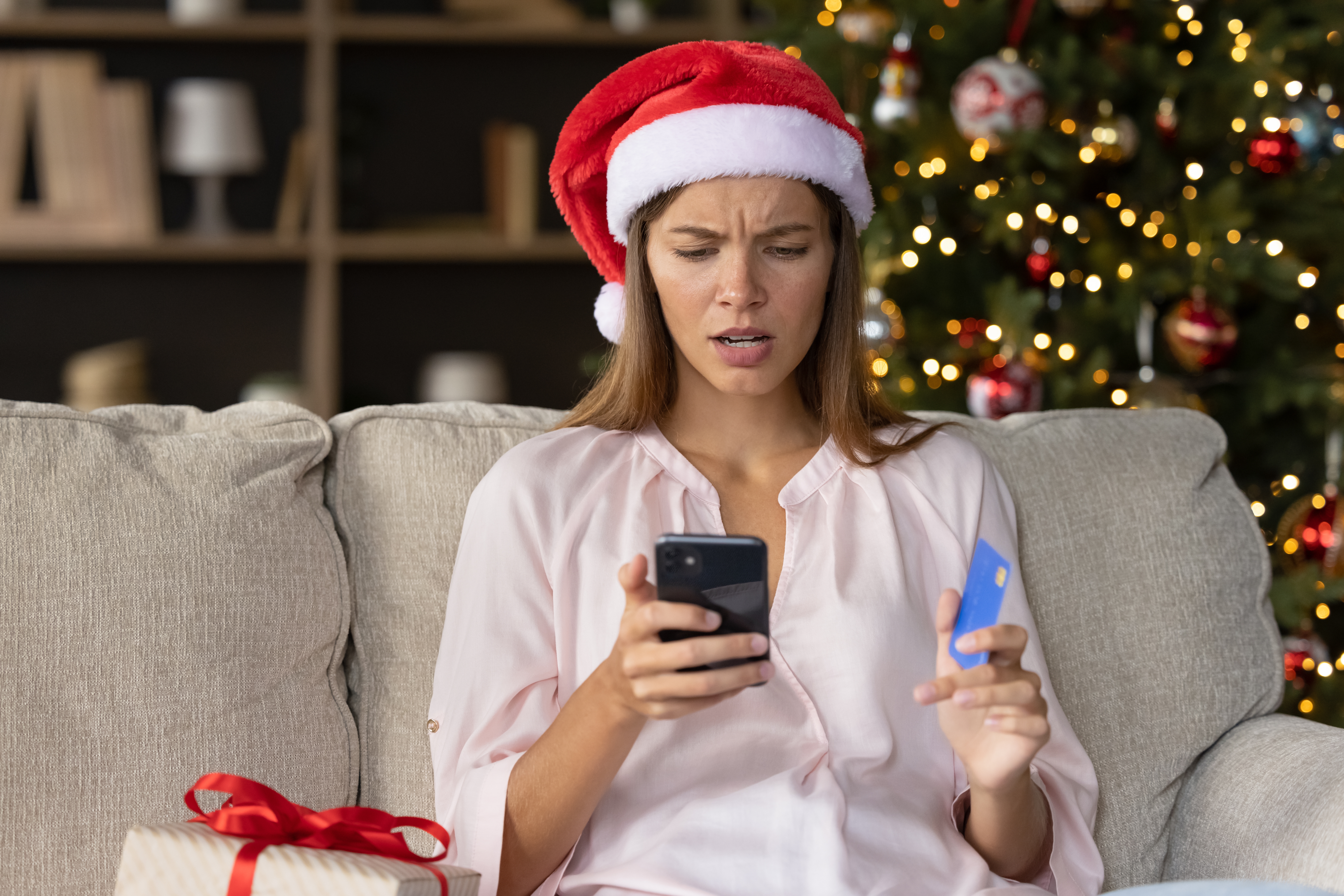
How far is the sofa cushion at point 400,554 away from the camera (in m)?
1.34

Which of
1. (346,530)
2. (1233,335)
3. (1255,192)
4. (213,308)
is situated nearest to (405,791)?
(346,530)

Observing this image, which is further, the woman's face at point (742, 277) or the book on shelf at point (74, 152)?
the book on shelf at point (74, 152)

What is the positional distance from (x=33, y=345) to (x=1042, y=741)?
2970mm

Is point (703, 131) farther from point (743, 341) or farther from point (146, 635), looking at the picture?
point (146, 635)

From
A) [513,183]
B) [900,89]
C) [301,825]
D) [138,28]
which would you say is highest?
[138,28]

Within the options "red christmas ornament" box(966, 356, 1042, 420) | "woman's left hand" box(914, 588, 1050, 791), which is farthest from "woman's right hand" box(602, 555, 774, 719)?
"red christmas ornament" box(966, 356, 1042, 420)

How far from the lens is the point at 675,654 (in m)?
0.91

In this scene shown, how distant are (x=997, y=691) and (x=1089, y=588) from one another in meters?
0.50

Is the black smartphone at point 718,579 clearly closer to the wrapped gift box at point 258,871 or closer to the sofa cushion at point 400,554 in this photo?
the wrapped gift box at point 258,871

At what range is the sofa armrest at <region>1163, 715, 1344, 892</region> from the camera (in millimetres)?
1182

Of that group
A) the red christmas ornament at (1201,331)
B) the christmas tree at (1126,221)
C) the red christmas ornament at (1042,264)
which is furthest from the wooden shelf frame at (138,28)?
the red christmas ornament at (1201,331)

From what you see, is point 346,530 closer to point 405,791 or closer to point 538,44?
point 405,791

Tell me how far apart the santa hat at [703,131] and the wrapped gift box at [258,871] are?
2.08 ft

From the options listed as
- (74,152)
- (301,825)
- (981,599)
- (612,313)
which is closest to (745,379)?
(612,313)
